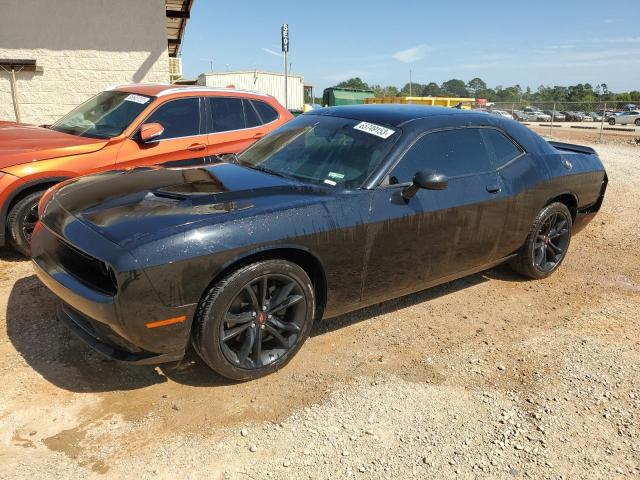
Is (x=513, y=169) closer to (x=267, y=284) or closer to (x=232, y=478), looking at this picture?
(x=267, y=284)

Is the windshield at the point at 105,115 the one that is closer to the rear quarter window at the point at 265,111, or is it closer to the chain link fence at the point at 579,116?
Result: the rear quarter window at the point at 265,111

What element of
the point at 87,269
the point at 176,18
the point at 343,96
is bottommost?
the point at 87,269

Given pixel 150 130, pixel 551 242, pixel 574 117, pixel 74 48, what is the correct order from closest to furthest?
pixel 551 242 → pixel 150 130 → pixel 74 48 → pixel 574 117

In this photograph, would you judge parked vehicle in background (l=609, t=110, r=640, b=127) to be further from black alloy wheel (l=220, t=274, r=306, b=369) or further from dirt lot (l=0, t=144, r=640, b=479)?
black alloy wheel (l=220, t=274, r=306, b=369)

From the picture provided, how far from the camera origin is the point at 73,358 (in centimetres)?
330

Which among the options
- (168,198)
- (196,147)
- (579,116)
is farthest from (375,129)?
(579,116)

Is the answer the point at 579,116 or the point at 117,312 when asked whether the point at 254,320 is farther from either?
the point at 579,116

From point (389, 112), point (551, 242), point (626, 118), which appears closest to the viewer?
point (389, 112)

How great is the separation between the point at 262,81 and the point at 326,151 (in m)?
28.9

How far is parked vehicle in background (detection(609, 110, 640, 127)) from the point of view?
116ft

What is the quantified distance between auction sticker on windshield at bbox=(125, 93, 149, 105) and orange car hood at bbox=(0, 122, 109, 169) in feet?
2.35

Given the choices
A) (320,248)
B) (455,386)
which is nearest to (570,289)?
(455,386)

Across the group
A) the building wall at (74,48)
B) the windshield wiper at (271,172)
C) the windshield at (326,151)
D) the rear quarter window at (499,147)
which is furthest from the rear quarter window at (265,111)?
the building wall at (74,48)

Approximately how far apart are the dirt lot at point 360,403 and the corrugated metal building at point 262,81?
1082 inches
